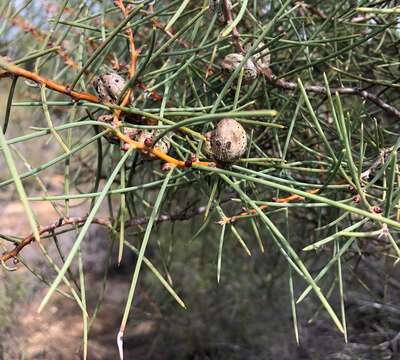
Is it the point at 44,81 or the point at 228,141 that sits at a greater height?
the point at 44,81

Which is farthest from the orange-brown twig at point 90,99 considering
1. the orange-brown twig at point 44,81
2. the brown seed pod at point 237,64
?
the brown seed pod at point 237,64

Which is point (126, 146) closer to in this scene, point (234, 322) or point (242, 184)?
point (242, 184)

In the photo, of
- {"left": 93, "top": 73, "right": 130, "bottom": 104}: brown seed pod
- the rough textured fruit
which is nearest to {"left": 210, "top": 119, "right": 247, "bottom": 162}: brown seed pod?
the rough textured fruit

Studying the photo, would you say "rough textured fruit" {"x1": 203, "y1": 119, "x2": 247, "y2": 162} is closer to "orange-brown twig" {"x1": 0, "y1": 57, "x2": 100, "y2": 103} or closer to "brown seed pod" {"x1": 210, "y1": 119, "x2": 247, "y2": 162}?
"brown seed pod" {"x1": 210, "y1": 119, "x2": 247, "y2": 162}

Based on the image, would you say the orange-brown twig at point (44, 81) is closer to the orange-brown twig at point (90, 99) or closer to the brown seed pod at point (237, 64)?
the orange-brown twig at point (90, 99)

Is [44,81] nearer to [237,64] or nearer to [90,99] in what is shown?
[90,99]

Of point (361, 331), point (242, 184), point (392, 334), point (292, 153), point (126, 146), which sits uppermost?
point (126, 146)

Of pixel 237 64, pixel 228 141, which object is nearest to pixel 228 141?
pixel 228 141

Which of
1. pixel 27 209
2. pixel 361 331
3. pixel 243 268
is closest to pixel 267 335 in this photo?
pixel 243 268

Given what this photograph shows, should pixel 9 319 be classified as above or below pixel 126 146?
below
